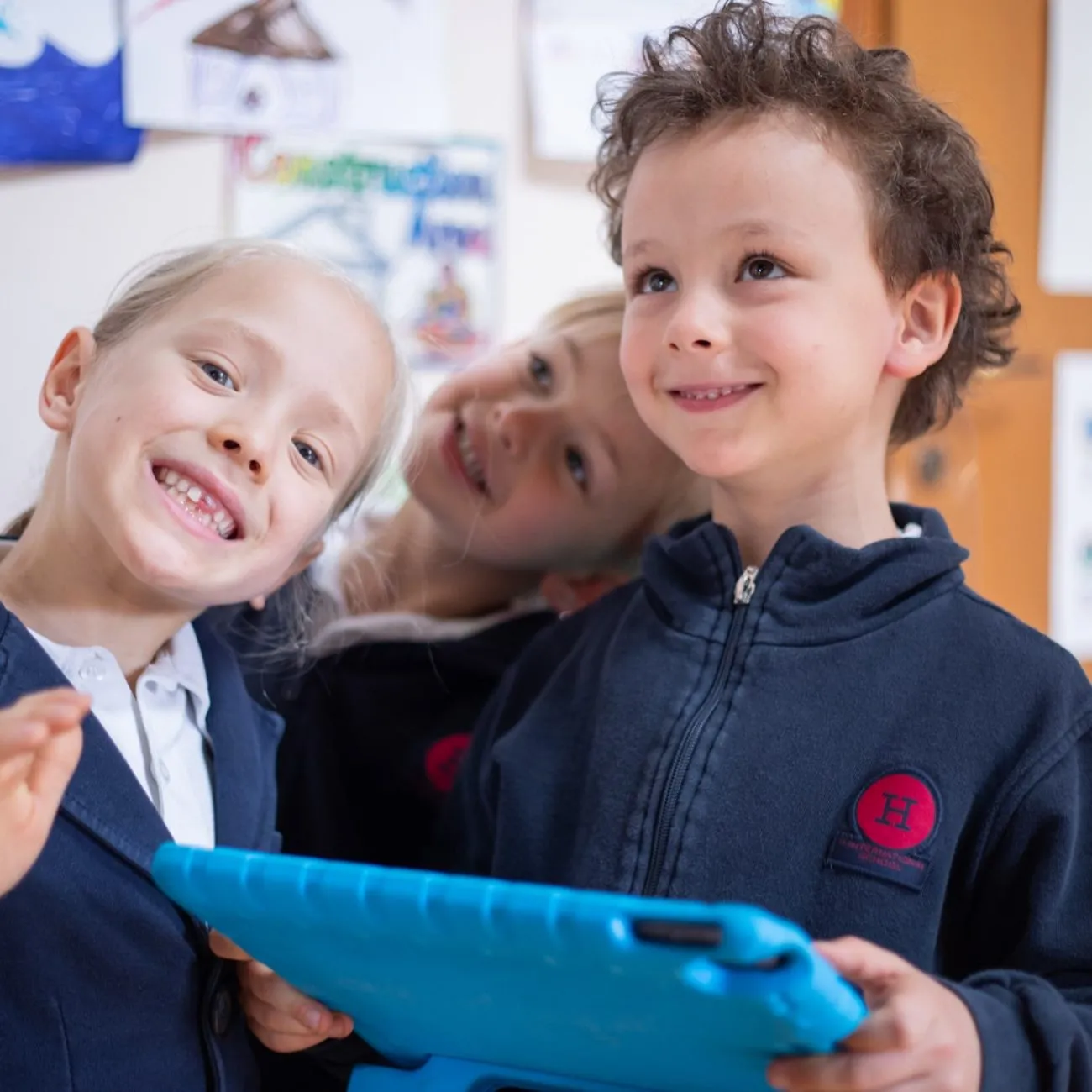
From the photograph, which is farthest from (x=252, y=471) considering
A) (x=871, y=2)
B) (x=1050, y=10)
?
(x=1050, y=10)

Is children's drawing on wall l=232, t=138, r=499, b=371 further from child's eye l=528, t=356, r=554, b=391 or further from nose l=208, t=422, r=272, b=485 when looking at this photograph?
nose l=208, t=422, r=272, b=485

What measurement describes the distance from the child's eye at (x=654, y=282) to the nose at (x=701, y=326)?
47 mm

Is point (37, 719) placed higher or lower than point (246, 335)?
lower

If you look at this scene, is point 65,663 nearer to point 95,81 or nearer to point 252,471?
point 252,471

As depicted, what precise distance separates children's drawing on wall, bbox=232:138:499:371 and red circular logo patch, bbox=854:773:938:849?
974 mm

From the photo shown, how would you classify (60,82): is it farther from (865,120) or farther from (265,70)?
(865,120)

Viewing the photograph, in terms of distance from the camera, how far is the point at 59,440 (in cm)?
85

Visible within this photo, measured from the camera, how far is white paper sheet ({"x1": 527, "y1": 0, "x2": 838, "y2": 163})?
5.38ft

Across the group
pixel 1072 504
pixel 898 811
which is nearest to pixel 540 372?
pixel 898 811

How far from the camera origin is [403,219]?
1.60m

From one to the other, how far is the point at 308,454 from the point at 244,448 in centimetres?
6

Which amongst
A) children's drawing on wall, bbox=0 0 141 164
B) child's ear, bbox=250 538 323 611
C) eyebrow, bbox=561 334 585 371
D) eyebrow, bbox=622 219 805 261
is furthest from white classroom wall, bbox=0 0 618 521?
eyebrow, bbox=622 219 805 261

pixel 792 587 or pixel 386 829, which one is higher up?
pixel 792 587

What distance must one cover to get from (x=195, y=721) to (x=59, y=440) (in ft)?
0.67
